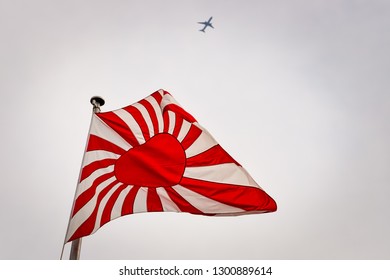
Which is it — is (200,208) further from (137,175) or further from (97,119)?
(97,119)

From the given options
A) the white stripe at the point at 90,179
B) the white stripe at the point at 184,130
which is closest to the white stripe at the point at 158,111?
the white stripe at the point at 184,130

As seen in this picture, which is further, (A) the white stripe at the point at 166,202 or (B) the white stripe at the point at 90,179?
(A) the white stripe at the point at 166,202

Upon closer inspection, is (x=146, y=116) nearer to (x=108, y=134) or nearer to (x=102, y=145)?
(x=108, y=134)

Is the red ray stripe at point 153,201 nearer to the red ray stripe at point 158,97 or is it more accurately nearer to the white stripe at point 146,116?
the white stripe at point 146,116

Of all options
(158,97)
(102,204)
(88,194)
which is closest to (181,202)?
(102,204)

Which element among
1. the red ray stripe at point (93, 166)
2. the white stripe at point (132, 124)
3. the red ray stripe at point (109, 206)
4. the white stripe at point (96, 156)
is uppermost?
the white stripe at point (132, 124)

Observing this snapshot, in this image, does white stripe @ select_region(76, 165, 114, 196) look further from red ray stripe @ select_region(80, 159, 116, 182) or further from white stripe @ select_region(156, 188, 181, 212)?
white stripe @ select_region(156, 188, 181, 212)
